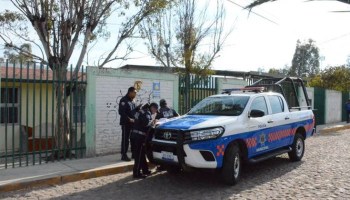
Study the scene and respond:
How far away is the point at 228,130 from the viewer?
263 inches

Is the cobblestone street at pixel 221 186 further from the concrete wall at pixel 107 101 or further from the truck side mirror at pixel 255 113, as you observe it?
the concrete wall at pixel 107 101

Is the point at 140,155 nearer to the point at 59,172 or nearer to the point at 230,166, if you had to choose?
the point at 59,172

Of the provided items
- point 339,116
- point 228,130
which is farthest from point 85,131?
point 339,116

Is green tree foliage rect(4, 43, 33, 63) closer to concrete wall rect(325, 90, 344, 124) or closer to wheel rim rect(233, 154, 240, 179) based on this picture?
wheel rim rect(233, 154, 240, 179)

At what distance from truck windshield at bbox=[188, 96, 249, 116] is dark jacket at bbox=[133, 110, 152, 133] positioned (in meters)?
1.18

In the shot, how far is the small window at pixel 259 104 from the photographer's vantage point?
310 inches

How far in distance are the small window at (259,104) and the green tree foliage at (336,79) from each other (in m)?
24.0

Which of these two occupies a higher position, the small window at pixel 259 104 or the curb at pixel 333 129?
the small window at pixel 259 104

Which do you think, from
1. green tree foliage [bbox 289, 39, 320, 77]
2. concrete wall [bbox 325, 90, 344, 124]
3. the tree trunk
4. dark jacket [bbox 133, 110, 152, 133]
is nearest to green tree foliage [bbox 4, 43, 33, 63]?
the tree trunk

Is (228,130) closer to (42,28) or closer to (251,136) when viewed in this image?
(251,136)

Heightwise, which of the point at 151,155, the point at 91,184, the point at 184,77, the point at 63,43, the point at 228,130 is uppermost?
the point at 63,43

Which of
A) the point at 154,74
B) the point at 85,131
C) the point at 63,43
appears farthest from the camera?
the point at 154,74

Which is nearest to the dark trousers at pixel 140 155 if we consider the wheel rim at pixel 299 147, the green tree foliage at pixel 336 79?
the wheel rim at pixel 299 147

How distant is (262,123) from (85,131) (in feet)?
14.7
